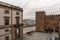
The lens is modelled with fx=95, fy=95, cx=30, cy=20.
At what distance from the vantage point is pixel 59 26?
1240 inches

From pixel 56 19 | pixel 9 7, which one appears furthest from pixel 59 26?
pixel 9 7

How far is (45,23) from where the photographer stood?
1335 inches

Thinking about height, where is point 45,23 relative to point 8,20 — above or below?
below

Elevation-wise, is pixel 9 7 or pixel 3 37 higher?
pixel 9 7

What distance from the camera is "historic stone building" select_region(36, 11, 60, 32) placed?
32.6m

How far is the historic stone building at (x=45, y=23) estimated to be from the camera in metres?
32.6

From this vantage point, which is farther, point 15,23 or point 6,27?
point 15,23

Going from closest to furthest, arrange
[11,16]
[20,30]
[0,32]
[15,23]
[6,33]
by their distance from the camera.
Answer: [0,32]
[6,33]
[11,16]
[15,23]
[20,30]

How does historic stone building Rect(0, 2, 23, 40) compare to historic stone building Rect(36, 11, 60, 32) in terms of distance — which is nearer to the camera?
historic stone building Rect(0, 2, 23, 40)

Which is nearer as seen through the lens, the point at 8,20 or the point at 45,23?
the point at 8,20

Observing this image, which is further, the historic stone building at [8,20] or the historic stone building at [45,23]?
the historic stone building at [45,23]

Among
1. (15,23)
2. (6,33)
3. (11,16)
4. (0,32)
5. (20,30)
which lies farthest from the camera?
(20,30)

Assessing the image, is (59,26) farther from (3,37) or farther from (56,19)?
(3,37)

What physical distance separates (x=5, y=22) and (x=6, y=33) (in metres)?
1.94
